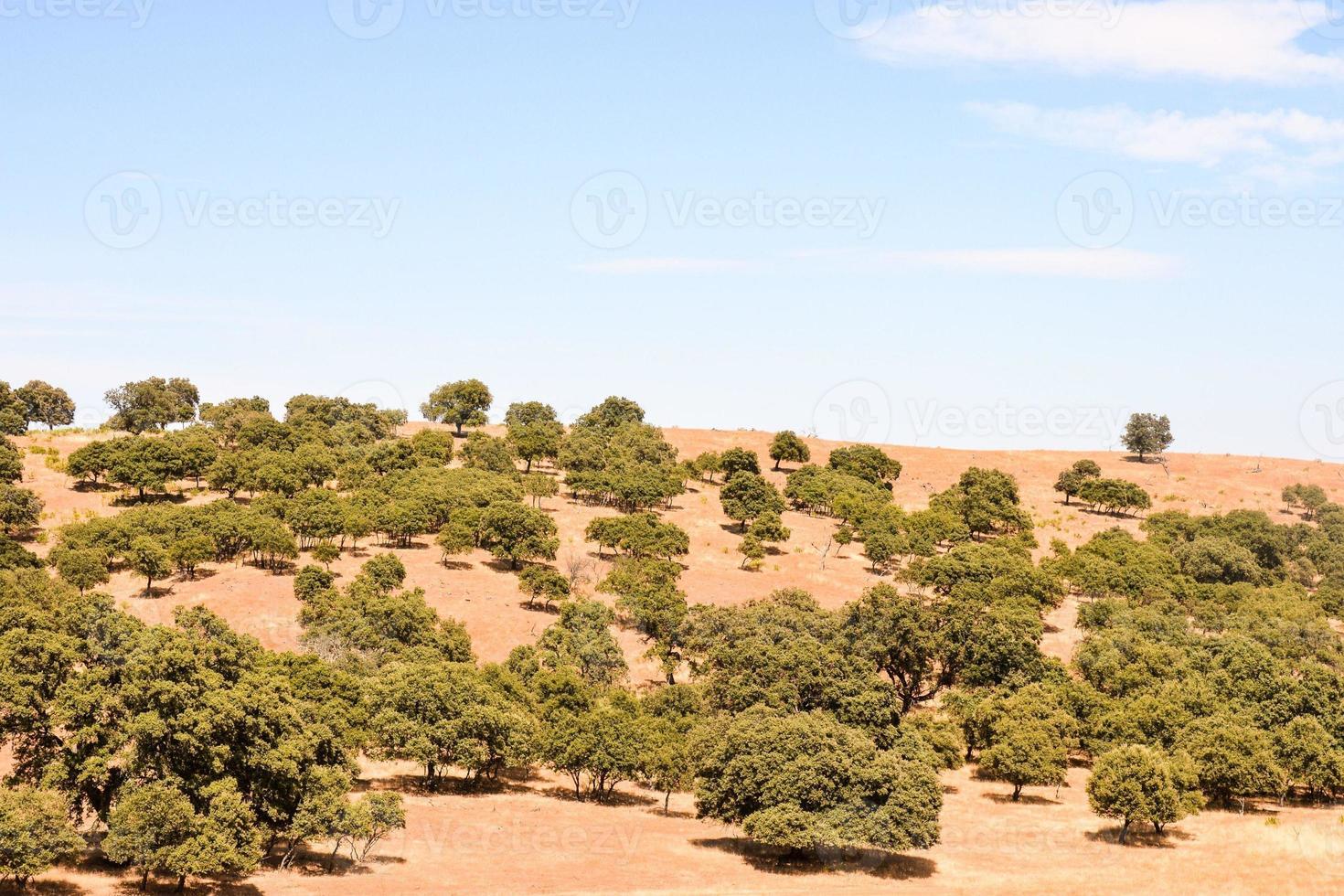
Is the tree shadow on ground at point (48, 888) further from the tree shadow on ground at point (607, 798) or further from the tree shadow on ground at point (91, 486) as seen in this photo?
the tree shadow on ground at point (91, 486)

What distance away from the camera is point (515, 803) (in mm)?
72312

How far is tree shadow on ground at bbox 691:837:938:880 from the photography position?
6203 cm

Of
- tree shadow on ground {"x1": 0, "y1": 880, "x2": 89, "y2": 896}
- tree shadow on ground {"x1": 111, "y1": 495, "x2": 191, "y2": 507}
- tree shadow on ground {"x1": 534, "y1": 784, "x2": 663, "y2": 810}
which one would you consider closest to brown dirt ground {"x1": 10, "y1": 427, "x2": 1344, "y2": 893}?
tree shadow on ground {"x1": 0, "y1": 880, "x2": 89, "y2": 896}

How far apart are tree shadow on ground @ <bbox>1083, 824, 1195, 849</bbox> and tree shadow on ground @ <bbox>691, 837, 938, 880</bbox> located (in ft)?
44.1

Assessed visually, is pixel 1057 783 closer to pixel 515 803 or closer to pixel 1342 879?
pixel 1342 879

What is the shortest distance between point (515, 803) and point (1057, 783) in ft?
124

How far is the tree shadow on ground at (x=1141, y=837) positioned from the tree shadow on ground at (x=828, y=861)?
1344cm

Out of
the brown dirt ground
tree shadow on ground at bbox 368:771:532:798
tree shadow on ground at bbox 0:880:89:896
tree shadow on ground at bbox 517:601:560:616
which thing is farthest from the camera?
tree shadow on ground at bbox 517:601:560:616

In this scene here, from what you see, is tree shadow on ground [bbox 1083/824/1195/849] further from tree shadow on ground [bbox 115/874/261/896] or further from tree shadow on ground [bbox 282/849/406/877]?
tree shadow on ground [bbox 115/874/261/896]

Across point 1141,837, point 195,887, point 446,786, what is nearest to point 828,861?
point 1141,837

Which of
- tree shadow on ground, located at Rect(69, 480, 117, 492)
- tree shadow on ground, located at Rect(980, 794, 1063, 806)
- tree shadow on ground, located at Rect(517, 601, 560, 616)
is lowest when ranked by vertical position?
tree shadow on ground, located at Rect(980, 794, 1063, 806)

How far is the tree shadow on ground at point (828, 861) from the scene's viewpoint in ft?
204

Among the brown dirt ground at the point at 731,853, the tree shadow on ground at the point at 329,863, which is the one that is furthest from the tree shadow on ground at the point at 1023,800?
the tree shadow on ground at the point at 329,863

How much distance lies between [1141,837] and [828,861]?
22.0m
